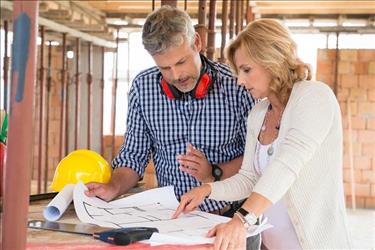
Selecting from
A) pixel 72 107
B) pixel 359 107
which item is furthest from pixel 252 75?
pixel 72 107

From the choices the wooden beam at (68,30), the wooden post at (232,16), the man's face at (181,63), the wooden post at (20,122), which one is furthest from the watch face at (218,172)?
the wooden beam at (68,30)

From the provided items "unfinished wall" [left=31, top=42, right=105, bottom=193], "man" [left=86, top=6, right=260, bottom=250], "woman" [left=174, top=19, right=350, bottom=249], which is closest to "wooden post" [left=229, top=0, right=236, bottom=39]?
"man" [left=86, top=6, right=260, bottom=250]

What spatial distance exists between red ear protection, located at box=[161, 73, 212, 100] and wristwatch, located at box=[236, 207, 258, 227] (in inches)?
28.8

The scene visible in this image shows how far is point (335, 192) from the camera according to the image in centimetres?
182

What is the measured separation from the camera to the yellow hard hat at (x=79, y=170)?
200cm

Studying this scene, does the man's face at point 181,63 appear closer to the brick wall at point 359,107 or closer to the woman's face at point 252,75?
the woman's face at point 252,75

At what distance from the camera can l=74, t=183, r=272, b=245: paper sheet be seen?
1449 millimetres

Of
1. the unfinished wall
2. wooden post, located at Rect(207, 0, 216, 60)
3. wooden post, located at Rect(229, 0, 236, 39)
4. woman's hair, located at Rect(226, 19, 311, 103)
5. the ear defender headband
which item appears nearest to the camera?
woman's hair, located at Rect(226, 19, 311, 103)

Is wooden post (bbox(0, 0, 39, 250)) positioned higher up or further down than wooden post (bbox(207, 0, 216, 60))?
further down

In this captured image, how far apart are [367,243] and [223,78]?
4434 millimetres

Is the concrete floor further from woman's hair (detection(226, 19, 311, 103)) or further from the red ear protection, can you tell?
woman's hair (detection(226, 19, 311, 103))

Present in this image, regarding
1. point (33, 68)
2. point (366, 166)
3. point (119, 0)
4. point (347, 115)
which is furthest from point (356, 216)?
point (33, 68)

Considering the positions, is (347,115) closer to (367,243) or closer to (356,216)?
(356,216)

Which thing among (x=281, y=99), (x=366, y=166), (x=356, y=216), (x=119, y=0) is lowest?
(x=356, y=216)
